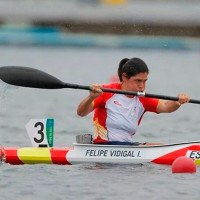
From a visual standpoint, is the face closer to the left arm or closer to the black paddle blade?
the left arm

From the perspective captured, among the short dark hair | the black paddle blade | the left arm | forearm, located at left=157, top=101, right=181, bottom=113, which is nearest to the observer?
the short dark hair

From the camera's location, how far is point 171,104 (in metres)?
11.4

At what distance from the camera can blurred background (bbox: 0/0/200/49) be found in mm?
40688

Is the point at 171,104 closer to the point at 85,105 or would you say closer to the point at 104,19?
the point at 85,105

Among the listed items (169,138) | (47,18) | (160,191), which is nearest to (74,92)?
(169,138)

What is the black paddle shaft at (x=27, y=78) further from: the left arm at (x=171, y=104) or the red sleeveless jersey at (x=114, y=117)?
the left arm at (x=171, y=104)

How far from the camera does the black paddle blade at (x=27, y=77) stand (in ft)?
38.0

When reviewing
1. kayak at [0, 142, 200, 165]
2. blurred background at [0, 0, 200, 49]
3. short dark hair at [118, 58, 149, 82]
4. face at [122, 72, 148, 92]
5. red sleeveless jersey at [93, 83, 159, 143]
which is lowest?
kayak at [0, 142, 200, 165]

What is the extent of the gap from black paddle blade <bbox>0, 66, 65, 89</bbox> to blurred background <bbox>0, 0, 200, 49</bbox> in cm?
2742

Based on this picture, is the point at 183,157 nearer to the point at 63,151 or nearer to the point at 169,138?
the point at 63,151

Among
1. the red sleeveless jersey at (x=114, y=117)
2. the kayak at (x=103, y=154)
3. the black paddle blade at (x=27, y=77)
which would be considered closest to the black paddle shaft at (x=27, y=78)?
the black paddle blade at (x=27, y=77)

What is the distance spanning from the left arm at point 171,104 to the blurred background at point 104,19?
90.4ft

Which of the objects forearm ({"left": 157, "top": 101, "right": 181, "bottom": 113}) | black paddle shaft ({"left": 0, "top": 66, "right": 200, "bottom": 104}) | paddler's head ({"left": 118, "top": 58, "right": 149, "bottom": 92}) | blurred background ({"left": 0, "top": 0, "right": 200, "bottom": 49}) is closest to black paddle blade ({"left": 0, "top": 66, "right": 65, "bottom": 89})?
black paddle shaft ({"left": 0, "top": 66, "right": 200, "bottom": 104})

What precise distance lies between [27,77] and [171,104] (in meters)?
1.76
